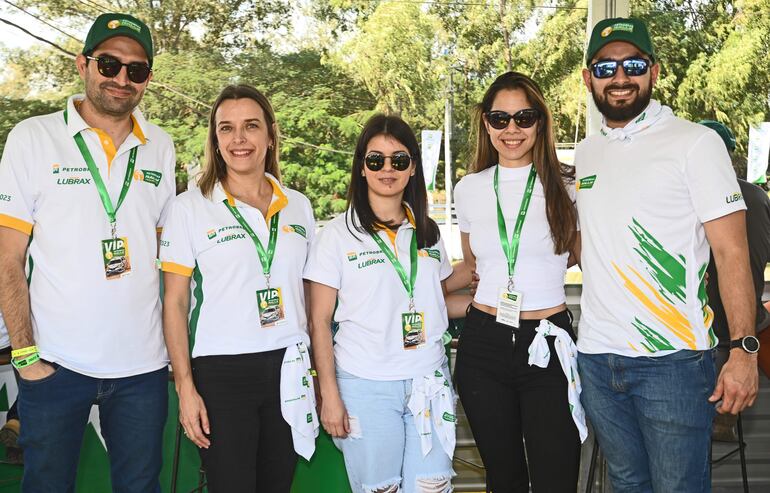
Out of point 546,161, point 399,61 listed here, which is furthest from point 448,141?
point 546,161

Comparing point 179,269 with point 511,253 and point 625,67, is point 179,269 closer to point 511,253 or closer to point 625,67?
point 511,253

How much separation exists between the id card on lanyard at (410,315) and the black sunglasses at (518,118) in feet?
1.64

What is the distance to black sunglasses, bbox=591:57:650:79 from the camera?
1981 mm

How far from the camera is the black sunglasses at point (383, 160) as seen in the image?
82.4 inches

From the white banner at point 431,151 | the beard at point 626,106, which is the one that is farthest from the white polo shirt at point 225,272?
the white banner at point 431,151

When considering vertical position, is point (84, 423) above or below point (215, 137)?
below

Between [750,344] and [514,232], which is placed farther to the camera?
[514,232]

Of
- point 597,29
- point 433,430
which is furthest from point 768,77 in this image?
point 433,430

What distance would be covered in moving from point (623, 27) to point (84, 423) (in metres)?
2.05

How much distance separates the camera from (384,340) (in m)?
2.00

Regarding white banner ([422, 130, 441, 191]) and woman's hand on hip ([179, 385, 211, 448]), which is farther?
white banner ([422, 130, 441, 191])

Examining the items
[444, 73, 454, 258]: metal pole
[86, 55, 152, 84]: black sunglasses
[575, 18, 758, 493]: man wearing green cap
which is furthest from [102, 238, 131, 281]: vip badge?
[444, 73, 454, 258]: metal pole

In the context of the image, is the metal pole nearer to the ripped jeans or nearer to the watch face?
the ripped jeans

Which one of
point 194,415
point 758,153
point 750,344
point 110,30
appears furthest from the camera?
point 758,153
